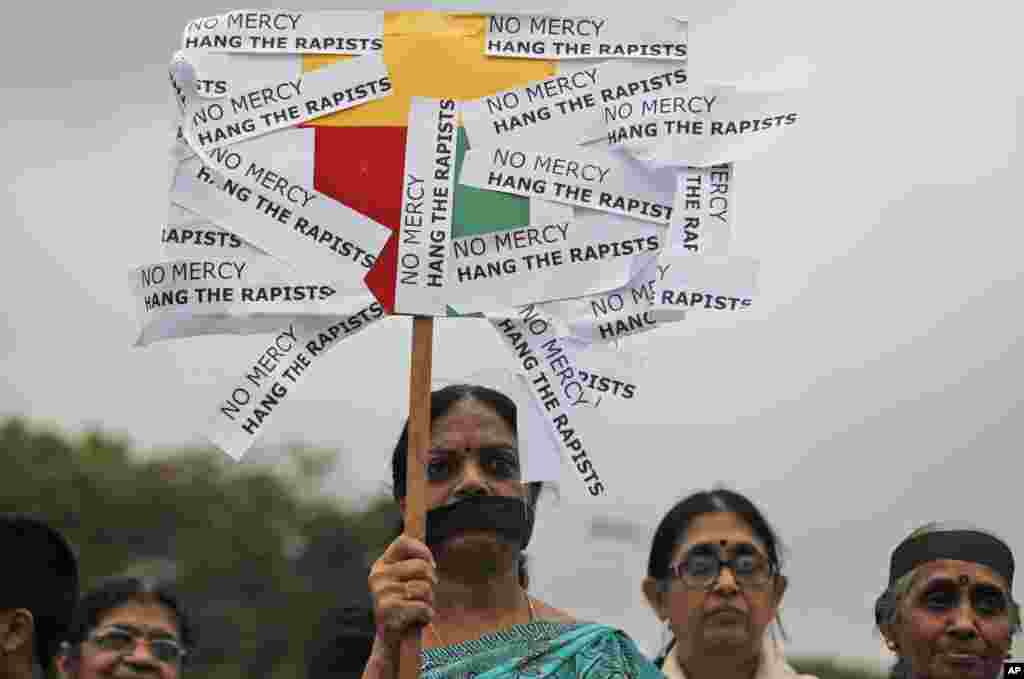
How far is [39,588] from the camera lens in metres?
7.22

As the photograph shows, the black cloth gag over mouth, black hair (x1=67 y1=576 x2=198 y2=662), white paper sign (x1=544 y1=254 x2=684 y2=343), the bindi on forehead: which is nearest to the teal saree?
the black cloth gag over mouth

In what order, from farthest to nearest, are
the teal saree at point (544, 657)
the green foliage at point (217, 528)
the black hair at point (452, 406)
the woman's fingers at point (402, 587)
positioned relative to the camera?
the green foliage at point (217, 528) < the black hair at point (452, 406) < the teal saree at point (544, 657) < the woman's fingers at point (402, 587)

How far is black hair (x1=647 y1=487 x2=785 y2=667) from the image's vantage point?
25.1ft

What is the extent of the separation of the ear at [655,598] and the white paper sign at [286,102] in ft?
6.75

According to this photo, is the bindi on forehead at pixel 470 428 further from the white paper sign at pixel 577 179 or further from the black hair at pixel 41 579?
the black hair at pixel 41 579

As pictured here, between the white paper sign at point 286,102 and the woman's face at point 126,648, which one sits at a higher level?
the white paper sign at point 286,102

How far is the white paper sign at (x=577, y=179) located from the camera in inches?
256

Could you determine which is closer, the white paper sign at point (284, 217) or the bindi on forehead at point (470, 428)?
the white paper sign at point (284, 217)

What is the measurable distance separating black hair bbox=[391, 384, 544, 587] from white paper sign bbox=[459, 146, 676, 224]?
658 mm

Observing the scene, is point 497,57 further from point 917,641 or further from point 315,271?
point 917,641

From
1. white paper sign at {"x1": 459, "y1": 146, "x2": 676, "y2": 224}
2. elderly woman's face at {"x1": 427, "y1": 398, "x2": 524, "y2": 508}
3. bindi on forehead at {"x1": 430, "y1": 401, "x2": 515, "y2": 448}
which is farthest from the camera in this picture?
bindi on forehead at {"x1": 430, "y1": 401, "x2": 515, "y2": 448}

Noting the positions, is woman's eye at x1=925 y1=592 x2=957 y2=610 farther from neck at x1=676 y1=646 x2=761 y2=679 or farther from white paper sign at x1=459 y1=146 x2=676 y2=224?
white paper sign at x1=459 y1=146 x2=676 y2=224

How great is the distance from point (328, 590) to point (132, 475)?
843 cm

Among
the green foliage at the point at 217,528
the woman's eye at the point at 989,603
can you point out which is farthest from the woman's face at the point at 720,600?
the green foliage at the point at 217,528
